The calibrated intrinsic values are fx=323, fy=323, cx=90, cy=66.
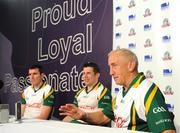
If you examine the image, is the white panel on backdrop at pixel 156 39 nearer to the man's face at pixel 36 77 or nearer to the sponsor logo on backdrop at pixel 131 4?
the sponsor logo on backdrop at pixel 131 4

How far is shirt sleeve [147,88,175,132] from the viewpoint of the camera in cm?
184

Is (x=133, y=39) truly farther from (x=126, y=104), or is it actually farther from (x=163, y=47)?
(x=126, y=104)

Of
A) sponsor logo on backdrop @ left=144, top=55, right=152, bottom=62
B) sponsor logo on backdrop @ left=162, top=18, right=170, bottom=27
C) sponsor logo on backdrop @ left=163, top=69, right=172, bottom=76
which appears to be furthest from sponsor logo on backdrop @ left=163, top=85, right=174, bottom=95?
sponsor logo on backdrop @ left=162, top=18, right=170, bottom=27

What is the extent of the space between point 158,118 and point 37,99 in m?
2.40

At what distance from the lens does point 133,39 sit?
12.0 ft

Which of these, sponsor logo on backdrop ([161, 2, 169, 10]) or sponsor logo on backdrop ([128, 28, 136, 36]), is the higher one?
sponsor logo on backdrop ([161, 2, 169, 10])

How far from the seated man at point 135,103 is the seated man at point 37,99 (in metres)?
1.59

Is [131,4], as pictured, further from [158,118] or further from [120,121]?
[158,118]

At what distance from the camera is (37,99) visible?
4016mm

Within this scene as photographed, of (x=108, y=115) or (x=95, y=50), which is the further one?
(x=95, y=50)

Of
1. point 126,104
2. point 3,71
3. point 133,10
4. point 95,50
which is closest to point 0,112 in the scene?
point 126,104

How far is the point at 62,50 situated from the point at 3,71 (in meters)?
1.94

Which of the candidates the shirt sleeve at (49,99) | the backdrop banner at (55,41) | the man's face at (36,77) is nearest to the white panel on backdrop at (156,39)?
the backdrop banner at (55,41)

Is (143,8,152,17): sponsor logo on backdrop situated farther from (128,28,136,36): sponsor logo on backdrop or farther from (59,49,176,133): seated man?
(59,49,176,133): seated man
